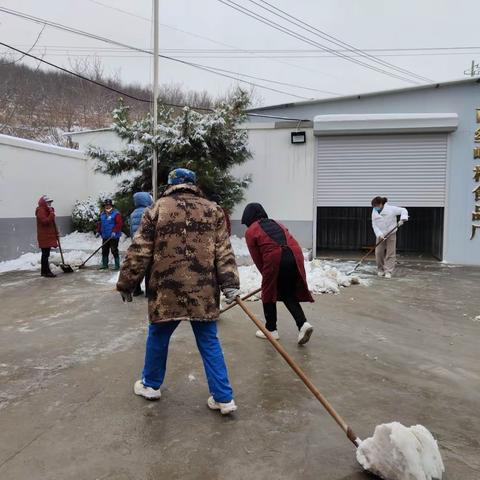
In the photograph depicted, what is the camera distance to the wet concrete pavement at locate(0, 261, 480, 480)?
276 cm

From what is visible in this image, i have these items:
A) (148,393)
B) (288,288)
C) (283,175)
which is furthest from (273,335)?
(283,175)

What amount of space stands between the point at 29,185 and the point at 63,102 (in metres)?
36.1

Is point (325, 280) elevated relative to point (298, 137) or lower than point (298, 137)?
lower

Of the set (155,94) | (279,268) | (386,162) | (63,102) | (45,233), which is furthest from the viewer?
(63,102)

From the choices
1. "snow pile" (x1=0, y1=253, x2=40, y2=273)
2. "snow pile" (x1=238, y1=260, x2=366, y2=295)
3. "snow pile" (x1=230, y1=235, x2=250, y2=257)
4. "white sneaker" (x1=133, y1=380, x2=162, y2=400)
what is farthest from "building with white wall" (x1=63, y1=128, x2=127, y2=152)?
"white sneaker" (x1=133, y1=380, x2=162, y2=400)

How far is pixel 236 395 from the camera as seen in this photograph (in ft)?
12.1

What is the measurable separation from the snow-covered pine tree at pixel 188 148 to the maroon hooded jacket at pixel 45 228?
2.32 m

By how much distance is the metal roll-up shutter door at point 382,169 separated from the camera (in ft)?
39.3

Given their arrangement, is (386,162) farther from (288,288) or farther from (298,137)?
(288,288)

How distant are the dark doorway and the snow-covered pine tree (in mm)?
4879

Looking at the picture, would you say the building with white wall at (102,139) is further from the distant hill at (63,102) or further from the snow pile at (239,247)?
the distant hill at (63,102)

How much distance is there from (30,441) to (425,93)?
1214 cm

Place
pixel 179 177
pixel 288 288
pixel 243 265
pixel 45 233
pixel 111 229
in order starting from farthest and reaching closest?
pixel 243 265, pixel 111 229, pixel 45 233, pixel 288 288, pixel 179 177

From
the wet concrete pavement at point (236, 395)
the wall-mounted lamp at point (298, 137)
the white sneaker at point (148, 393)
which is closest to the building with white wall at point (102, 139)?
the wall-mounted lamp at point (298, 137)
